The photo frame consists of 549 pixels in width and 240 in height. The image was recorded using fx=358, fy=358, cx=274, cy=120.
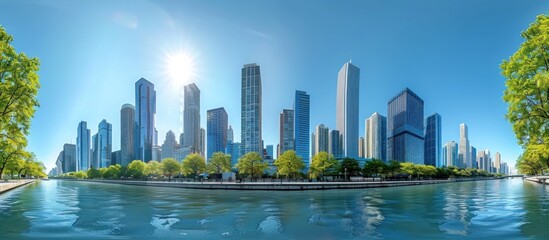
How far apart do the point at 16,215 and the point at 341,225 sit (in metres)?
19.5

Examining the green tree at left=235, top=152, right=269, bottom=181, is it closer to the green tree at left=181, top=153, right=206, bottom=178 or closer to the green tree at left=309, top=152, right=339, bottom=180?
the green tree at left=309, top=152, right=339, bottom=180

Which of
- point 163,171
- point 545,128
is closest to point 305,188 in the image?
point 545,128

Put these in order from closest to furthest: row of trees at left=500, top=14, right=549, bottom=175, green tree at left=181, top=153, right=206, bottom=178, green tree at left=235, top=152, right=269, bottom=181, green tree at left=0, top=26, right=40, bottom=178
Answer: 1. row of trees at left=500, top=14, right=549, bottom=175
2. green tree at left=0, top=26, right=40, bottom=178
3. green tree at left=235, top=152, right=269, bottom=181
4. green tree at left=181, top=153, right=206, bottom=178

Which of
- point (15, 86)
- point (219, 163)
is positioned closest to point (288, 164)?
point (219, 163)

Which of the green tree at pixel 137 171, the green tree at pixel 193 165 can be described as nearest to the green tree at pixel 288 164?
the green tree at pixel 193 165

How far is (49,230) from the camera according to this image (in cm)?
1619

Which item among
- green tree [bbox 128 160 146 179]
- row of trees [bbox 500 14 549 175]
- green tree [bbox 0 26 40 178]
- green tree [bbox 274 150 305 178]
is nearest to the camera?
row of trees [bbox 500 14 549 175]

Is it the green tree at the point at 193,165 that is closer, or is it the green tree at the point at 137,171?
the green tree at the point at 193,165

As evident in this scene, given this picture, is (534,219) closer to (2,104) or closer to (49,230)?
(49,230)

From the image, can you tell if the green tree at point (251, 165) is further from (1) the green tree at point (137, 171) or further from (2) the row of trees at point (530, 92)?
(2) the row of trees at point (530, 92)

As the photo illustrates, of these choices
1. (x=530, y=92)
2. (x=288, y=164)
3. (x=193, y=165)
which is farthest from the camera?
(x=193, y=165)

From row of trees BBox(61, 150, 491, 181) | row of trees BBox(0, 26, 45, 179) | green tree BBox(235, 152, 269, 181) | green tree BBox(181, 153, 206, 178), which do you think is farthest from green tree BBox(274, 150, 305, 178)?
row of trees BBox(0, 26, 45, 179)

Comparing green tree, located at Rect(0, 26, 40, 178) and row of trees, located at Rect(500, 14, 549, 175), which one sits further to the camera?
green tree, located at Rect(0, 26, 40, 178)

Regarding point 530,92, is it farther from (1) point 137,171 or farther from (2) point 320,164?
(1) point 137,171
